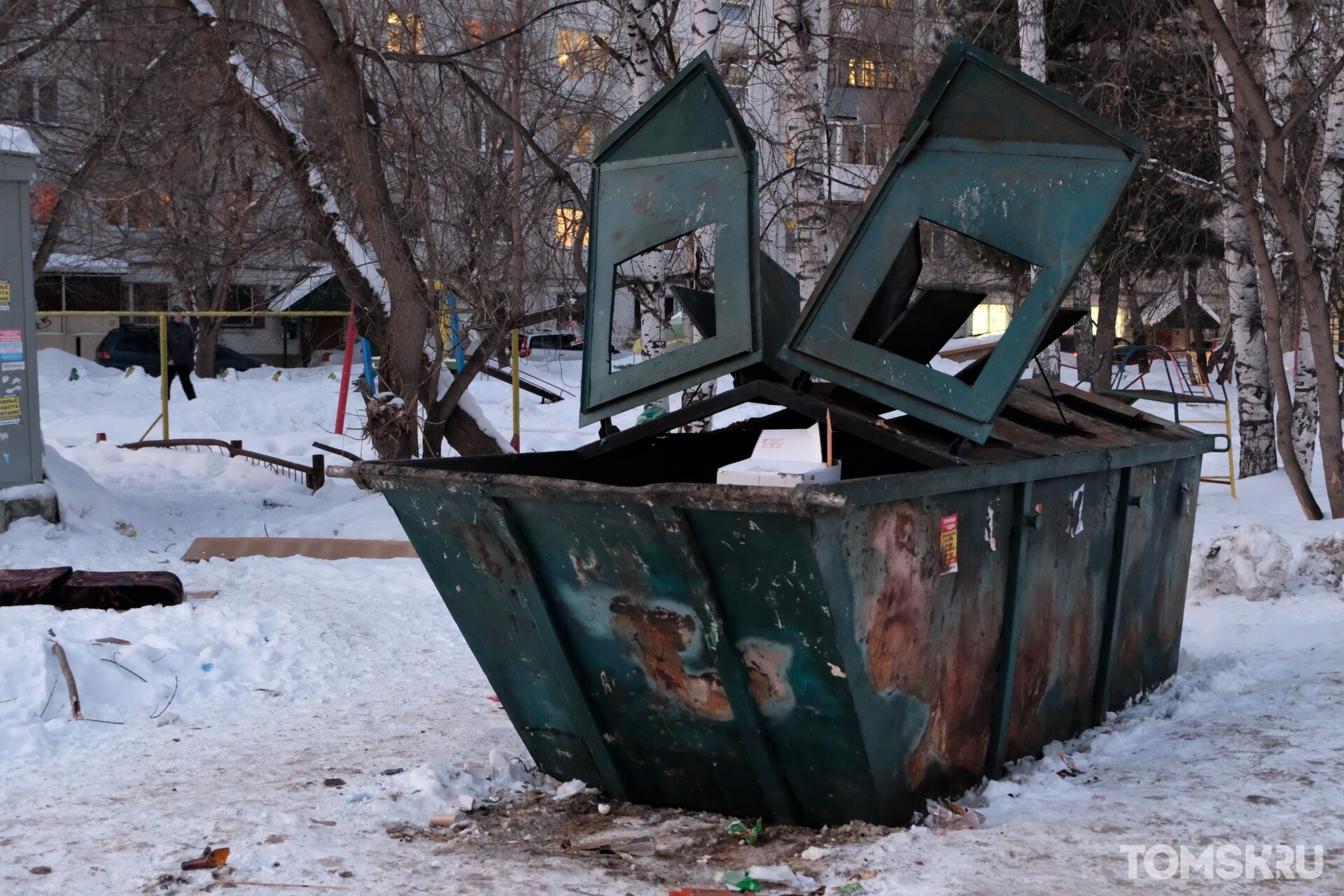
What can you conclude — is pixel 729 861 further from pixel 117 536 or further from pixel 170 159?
pixel 170 159

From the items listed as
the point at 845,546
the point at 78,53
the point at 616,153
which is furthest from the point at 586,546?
the point at 78,53

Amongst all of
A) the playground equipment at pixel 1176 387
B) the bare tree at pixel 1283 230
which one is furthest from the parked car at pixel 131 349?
the bare tree at pixel 1283 230

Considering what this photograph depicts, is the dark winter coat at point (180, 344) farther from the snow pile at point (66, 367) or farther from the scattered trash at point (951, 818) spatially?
the scattered trash at point (951, 818)

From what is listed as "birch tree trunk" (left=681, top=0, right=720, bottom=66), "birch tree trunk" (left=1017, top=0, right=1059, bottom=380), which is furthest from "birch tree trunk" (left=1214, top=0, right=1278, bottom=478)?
"birch tree trunk" (left=681, top=0, right=720, bottom=66)

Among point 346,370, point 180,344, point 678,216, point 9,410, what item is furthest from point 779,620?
point 180,344

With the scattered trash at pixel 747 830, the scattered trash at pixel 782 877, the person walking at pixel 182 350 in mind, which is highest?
the person walking at pixel 182 350

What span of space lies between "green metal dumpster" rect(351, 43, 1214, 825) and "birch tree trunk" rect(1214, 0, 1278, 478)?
801 centimetres

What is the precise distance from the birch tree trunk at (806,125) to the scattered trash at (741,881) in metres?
5.16

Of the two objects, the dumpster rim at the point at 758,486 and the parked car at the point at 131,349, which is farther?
the parked car at the point at 131,349

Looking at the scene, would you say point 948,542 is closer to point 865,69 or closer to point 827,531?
point 827,531

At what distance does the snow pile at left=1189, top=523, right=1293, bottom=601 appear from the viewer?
24.7 feet

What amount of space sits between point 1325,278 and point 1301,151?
7.83 feet

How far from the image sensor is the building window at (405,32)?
12180 mm

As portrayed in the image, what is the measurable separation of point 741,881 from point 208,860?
1.70 meters
